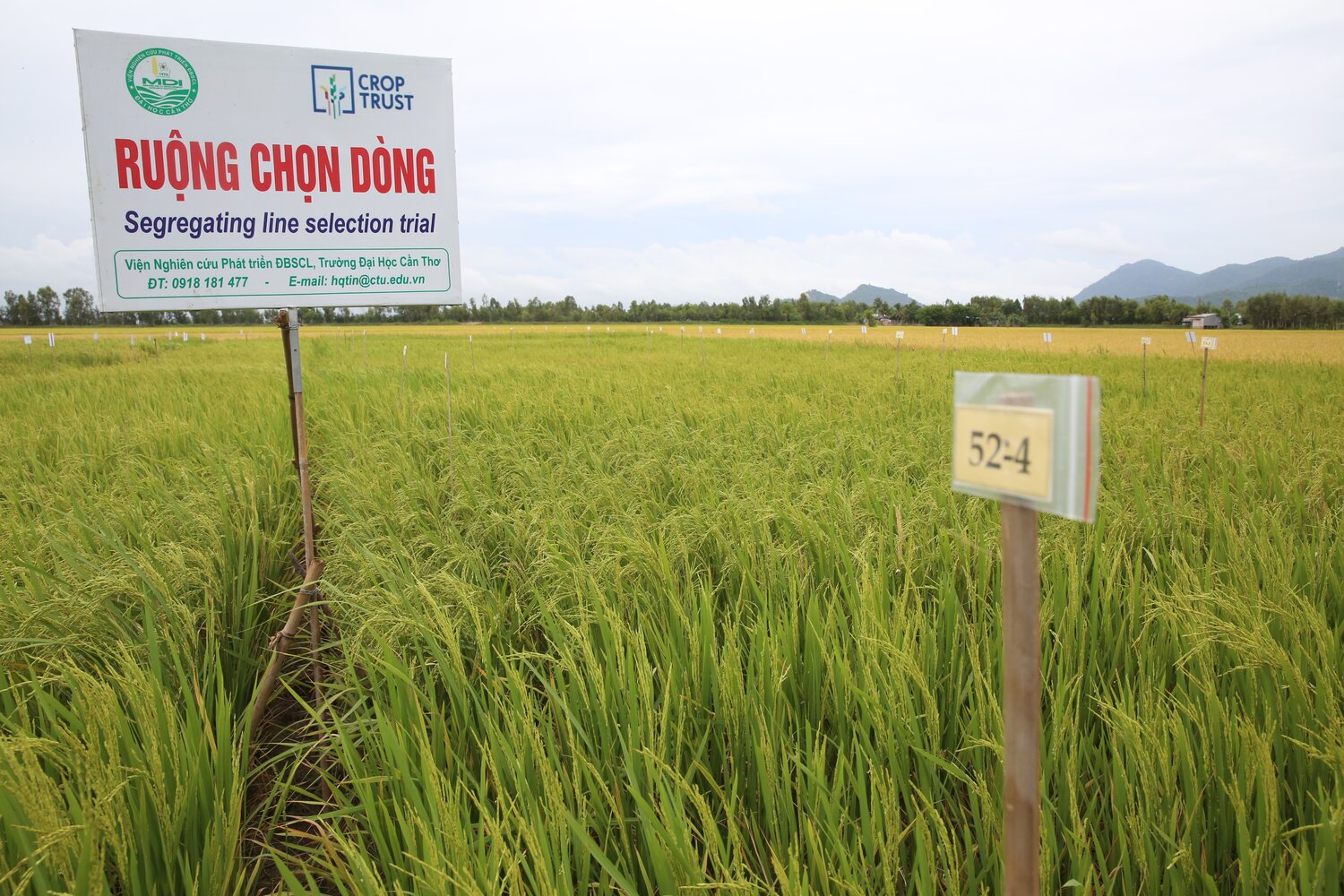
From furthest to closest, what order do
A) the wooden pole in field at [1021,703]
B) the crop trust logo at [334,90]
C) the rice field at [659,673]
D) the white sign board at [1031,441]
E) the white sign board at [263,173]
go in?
the crop trust logo at [334,90], the white sign board at [263,173], the rice field at [659,673], the wooden pole in field at [1021,703], the white sign board at [1031,441]

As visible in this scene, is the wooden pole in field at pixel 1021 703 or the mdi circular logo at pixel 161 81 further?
the mdi circular logo at pixel 161 81

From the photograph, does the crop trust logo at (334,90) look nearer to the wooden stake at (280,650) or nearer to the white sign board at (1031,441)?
the wooden stake at (280,650)

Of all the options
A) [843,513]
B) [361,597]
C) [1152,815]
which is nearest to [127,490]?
[361,597]

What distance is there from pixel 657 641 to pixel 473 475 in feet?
7.33

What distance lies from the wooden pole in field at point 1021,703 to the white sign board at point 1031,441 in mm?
31

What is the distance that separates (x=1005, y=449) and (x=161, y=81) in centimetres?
354

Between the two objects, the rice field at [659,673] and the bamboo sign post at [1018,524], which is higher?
the bamboo sign post at [1018,524]

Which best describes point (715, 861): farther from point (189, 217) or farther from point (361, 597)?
point (189, 217)

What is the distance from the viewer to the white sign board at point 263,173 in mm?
2775

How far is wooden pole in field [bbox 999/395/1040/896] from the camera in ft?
2.95

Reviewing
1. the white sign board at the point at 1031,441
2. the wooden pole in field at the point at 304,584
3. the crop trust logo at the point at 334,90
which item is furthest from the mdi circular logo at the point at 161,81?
the white sign board at the point at 1031,441

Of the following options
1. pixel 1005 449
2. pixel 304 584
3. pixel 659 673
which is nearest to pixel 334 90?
pixel 304 584

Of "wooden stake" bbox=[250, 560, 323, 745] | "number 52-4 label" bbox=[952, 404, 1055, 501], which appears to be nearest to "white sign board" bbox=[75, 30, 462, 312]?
"wooden stake" bbox=[250, 560, 323, 745]

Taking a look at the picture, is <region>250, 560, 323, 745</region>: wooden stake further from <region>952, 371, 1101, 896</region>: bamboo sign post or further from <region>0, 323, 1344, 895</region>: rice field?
<region>952, 371, 1101, 896</region>: bamboo sign post
